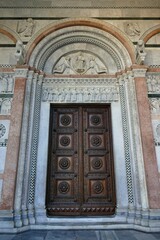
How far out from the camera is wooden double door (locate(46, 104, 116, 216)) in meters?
4.20

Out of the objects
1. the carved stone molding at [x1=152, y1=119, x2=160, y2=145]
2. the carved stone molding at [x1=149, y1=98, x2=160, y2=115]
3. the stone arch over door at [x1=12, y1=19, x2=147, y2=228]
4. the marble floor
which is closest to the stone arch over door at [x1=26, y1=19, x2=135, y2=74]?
the stone arch over door at [x1=12, y1=19, x2=147, y2=228]

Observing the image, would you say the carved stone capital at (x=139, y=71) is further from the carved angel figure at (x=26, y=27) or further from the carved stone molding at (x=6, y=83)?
the carved stone molding at (x=6, y=83)

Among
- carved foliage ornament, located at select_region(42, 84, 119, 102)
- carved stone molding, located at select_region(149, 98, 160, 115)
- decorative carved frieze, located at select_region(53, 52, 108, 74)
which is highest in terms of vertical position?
decorative carved frieze, located at select_region(53, 52, 108, 74)

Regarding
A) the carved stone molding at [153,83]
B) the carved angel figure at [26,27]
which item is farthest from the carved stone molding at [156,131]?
Result: the carved angel figure at [26,27]

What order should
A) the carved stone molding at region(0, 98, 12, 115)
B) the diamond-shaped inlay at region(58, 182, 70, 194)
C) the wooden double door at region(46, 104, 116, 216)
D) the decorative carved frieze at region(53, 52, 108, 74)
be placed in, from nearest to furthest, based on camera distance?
1. the wooden double door at region(46, 104, 116, 216)
2. the diamond-shaped inlay at region(58, 182, 70, 194)
3. the carved stone molding at region(0, 98, 12, 115)
4. the decorative carved frieze at region(53, 52, 108, 74)

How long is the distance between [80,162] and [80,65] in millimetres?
2453

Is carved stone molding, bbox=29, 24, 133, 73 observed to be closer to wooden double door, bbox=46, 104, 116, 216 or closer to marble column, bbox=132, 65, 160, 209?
marble column, bbox=132, 65, 160, 209

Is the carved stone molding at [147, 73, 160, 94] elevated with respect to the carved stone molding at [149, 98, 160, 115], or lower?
elevated

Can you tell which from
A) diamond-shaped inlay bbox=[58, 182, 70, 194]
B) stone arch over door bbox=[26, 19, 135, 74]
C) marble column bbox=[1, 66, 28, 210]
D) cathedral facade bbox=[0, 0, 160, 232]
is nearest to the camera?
marble column bbox=[1, 66, 28, 210]

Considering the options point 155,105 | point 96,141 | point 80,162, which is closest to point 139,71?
point 155,105

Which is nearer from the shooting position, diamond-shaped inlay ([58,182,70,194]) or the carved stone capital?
diamond-shaped inlay ([58,182,70,194])

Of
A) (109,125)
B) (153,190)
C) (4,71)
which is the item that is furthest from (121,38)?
(153,190)

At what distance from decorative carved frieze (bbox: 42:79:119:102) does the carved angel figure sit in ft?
4.35

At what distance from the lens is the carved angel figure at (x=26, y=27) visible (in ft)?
16.6
